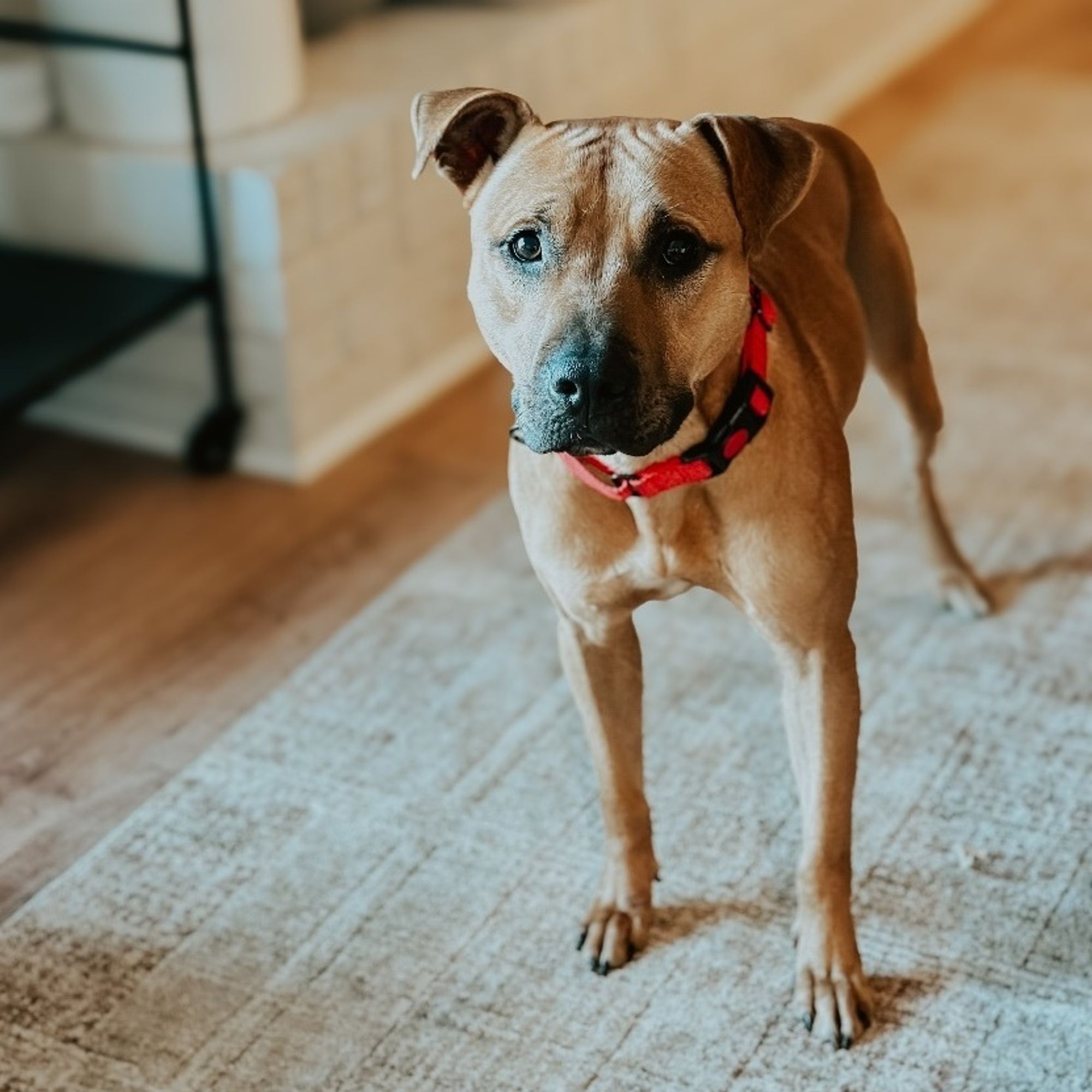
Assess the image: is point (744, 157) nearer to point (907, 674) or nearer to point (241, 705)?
point (907, 674)

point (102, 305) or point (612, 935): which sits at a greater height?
point (102, 305)

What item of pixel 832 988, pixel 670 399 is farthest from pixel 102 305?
pixel 832 988

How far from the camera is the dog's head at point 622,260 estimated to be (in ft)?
4.85

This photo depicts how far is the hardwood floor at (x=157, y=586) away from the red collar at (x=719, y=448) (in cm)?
94

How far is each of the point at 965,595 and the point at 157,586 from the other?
4.32 feet

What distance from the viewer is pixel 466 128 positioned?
1.66 metres

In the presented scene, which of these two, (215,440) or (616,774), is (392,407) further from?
(616,774)

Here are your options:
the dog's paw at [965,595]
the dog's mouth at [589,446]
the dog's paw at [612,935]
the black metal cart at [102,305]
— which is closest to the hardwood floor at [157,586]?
the black metal cart at [102,305]

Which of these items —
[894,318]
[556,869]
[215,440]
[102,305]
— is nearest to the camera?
[556,869]

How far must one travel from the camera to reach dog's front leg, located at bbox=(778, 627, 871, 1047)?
1.73 metres

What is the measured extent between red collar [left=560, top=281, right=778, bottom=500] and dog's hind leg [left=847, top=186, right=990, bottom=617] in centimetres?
50

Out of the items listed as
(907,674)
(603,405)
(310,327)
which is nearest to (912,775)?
(907,674)

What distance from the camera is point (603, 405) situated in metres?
1.47

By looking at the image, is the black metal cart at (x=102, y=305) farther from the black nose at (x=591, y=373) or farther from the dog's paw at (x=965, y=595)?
the black nose at (x=591, y=373)
